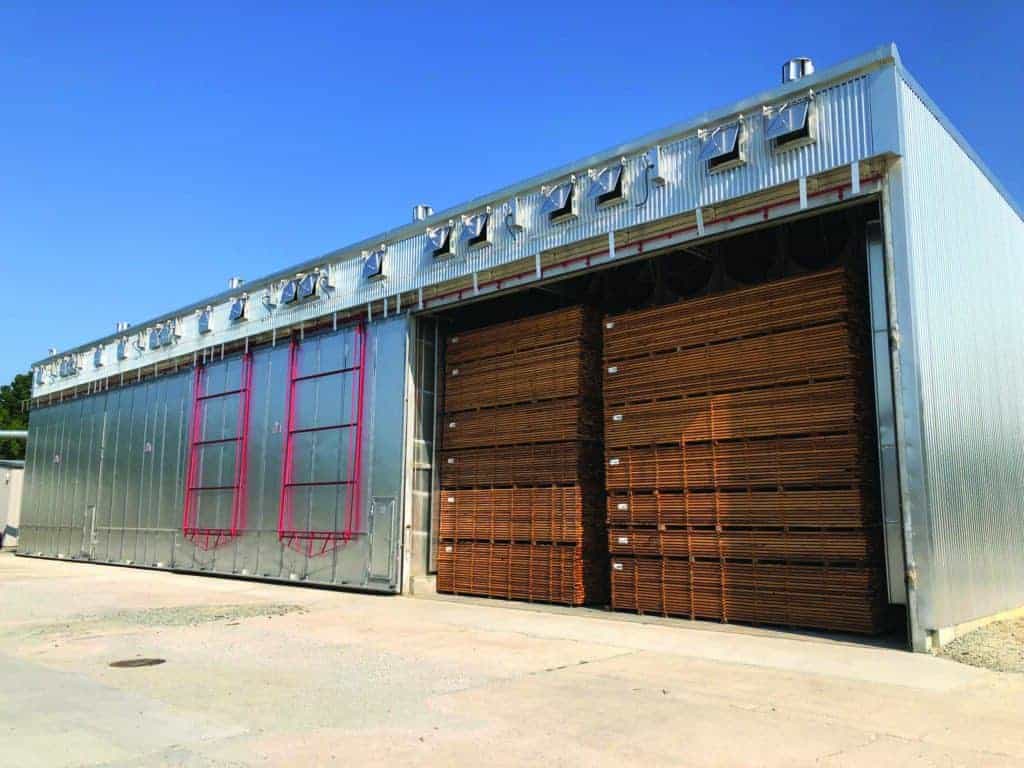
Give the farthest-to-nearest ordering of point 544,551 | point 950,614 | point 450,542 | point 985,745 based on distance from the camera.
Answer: point 450,542, point 544,551, point 950,614, point 985,745

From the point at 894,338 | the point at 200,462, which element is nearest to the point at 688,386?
the point at 894,338

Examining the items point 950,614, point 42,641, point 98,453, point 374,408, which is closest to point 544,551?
point 374,408

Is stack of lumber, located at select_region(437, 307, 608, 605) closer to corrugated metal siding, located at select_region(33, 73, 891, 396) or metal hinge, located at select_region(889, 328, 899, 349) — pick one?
corrugated metal siding, located at select_region(33, 73, 891, 396)

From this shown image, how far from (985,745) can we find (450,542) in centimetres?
1149

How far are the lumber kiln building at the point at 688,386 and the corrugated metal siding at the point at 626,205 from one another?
42 mm

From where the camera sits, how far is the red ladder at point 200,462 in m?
21.3

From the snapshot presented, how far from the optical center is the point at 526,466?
50.8ft

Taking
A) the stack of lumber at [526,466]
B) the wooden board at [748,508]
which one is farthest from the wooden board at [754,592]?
the stack of lumber at [526,466]

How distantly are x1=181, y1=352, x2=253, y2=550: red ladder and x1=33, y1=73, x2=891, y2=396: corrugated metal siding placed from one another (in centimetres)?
157

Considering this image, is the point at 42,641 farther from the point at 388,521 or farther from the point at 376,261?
the point at 376,261

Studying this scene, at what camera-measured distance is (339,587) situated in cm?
1789

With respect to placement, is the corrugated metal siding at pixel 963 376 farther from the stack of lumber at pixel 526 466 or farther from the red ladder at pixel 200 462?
the red ladder at pixel 200 462

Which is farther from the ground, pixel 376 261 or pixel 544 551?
pixel 376 261

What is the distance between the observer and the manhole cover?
31.0ft
